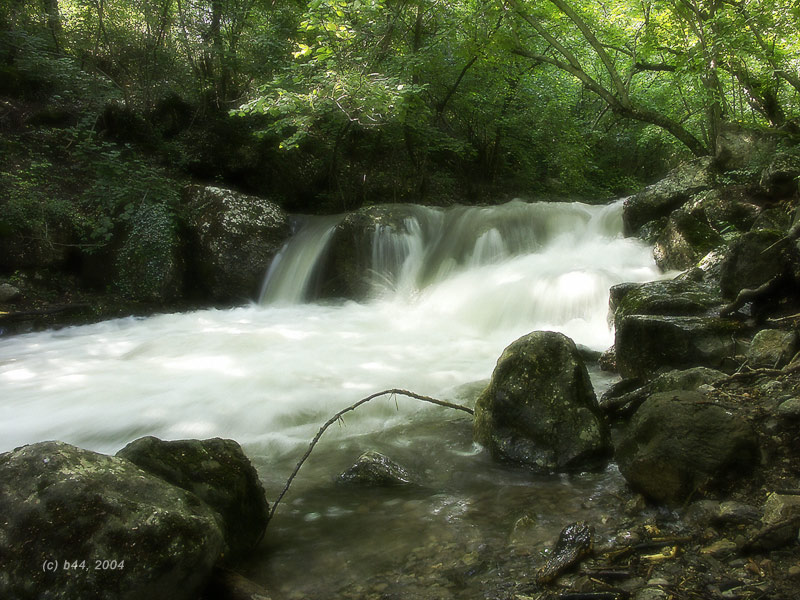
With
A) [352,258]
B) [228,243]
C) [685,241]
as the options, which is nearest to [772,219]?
[685,241]

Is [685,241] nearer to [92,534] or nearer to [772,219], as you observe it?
[772,219]

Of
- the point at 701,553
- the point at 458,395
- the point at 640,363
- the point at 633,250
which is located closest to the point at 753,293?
the point at 640,363

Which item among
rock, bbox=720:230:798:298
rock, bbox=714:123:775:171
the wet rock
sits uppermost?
rock, bbox=714:123:775:171

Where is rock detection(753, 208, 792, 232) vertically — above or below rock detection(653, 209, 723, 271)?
above

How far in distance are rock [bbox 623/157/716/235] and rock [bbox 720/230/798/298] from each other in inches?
190

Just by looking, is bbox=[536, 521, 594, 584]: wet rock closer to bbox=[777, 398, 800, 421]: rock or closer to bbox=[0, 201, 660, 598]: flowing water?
bbox=[0, 201, 660, 598]: flowing water

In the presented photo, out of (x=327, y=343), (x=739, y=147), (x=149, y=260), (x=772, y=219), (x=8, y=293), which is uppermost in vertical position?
(x=739, y=147)

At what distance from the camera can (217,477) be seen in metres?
2.87

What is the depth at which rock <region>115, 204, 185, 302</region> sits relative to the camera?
1025cm

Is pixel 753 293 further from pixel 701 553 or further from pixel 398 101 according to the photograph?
pixel 398 101

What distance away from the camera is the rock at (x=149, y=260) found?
10250 millimetres

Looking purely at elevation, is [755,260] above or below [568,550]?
above

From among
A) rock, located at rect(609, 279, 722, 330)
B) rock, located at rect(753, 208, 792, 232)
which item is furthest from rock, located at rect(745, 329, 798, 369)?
rock, located at rect(753, 208, 792, 232)

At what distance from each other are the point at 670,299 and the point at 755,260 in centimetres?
85
